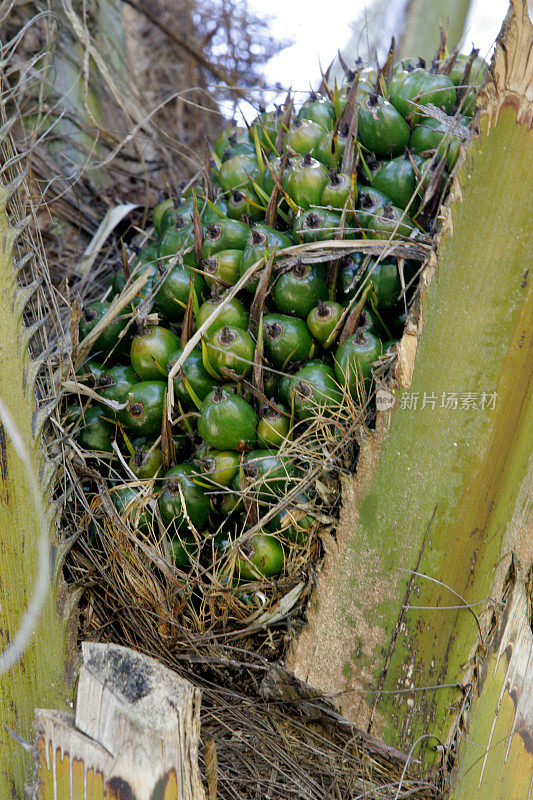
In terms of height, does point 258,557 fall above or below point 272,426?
below

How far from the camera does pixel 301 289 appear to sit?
5.09 feet

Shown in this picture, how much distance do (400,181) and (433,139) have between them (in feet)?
0.61

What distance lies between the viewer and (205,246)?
174 centimetres

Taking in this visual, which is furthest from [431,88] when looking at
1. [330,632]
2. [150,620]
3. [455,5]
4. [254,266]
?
[455,5]

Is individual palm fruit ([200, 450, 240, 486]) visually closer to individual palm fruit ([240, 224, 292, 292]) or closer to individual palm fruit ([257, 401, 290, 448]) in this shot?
individual palm fruit ([257, 401, 290, 448])

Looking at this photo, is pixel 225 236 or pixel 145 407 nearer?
pixel 145 407

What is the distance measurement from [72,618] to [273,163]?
1.28 m

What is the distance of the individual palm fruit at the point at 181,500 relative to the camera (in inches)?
59.4

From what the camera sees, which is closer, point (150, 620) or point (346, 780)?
point (346, 780)

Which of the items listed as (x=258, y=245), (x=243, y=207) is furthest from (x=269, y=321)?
(x=243, y=207)

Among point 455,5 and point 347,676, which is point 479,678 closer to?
point 347,676

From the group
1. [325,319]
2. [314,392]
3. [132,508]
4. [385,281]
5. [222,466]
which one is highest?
[385,281]

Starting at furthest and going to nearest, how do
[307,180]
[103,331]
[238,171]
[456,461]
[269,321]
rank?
[238,171]
[103,331]
[307,180]
[269,321]
[456,461]

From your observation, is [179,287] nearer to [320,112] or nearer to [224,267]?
[224,267]
